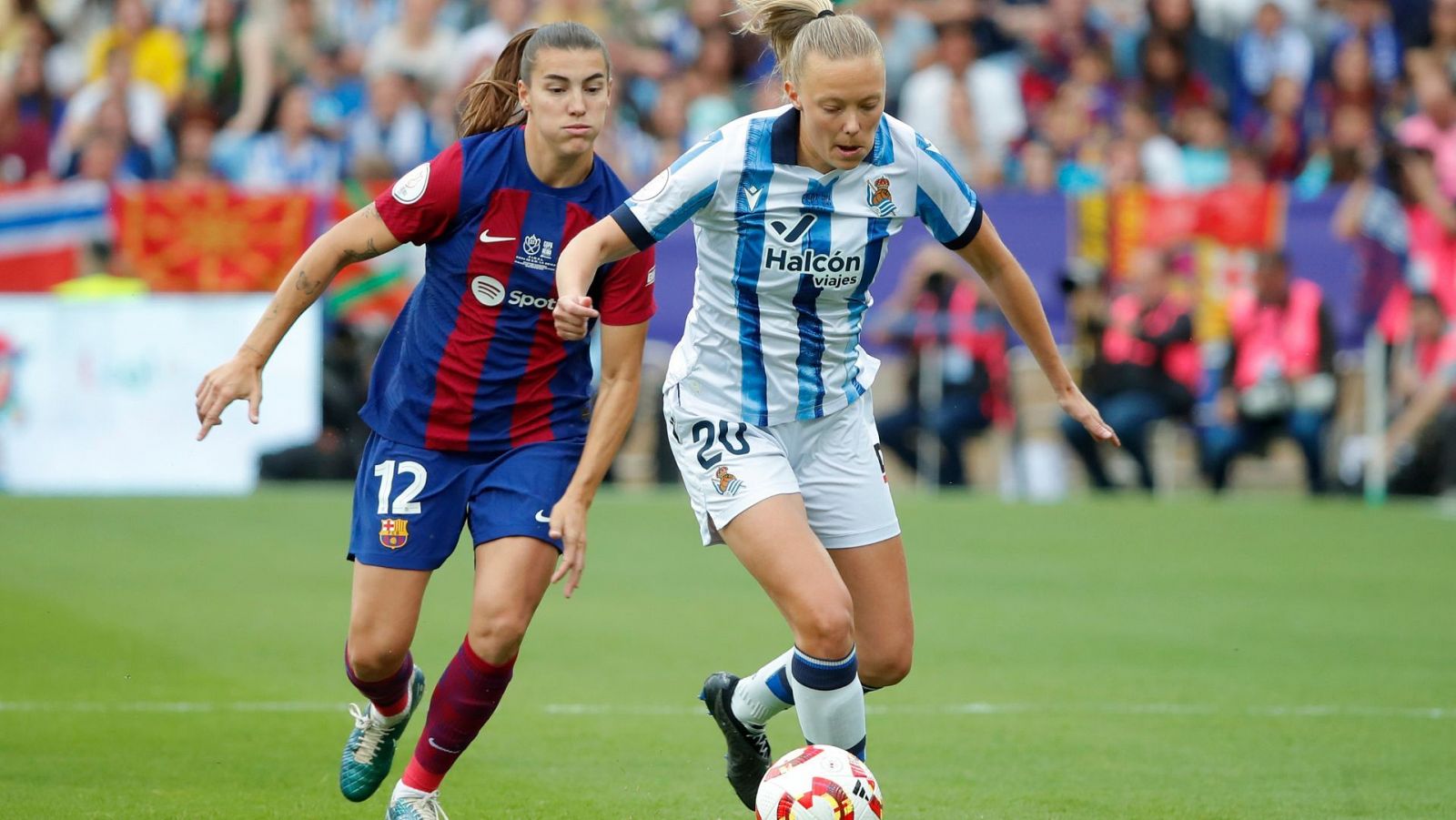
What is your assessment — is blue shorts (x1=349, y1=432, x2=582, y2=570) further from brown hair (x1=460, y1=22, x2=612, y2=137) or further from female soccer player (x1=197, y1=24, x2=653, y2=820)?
brown hair (x1=460, y1=22, x2=612, y2=137)

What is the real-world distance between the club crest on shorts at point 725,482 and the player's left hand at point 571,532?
0.40 m

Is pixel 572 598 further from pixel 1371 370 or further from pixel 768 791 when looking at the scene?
pixel 1371 370

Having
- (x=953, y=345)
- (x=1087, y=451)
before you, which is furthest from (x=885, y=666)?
(x=1087, y=451)

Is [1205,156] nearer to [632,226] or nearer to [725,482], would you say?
[725,482]

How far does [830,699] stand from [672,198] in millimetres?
1480

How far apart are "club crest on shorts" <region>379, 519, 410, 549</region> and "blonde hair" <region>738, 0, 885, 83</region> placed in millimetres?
1772

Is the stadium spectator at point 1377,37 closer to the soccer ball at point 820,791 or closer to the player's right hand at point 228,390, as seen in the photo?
the soccer ball at point 820,791

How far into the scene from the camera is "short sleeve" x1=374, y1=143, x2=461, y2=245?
5801 millimetres

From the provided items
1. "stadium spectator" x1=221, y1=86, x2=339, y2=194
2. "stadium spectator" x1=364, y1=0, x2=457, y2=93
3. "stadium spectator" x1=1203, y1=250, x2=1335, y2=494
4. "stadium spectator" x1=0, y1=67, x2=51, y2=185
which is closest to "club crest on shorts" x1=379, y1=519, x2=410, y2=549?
"stadium spectator" x1=1203, y1=250, x2=1335, y2=494

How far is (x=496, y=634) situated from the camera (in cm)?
570

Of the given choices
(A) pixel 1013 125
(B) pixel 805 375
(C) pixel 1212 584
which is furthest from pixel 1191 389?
(B) pixel 805 375

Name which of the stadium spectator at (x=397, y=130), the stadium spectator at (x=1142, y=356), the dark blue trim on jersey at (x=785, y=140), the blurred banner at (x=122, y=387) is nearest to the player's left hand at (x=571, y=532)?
the dark blue trim on jersey at (x=785, y=140)

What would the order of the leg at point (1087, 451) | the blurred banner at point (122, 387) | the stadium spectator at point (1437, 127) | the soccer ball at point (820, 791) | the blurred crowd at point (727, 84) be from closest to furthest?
the soccer ball at point (820, 791) < the blurred banner at point (122, 387) < the leg at point (1087, 451) < the stadium spectator at point (1437, 127) < the blurred crowd at point (727, 84)

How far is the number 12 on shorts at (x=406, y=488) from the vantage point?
591 centimetres
